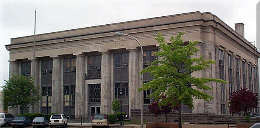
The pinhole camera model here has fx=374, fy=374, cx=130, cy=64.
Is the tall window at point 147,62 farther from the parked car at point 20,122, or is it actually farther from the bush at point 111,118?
the parked car at point 20,122

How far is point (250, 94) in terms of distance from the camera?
45.0 meters

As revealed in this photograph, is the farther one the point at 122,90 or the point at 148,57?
the point at 122,90

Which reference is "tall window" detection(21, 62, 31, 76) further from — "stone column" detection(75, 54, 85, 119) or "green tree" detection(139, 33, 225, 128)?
"green tree" detection(139, 33, 225, 128)

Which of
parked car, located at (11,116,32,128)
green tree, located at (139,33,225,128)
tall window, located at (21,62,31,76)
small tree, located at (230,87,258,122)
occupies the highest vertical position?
tall window, located at (21,62,31,76)

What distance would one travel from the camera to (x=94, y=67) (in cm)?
6594

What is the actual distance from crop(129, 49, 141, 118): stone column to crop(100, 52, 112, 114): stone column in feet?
14.9

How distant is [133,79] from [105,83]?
18.4 feet

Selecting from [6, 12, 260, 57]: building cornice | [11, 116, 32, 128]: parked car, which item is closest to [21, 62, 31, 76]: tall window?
[6, 12, 260, 57]: building cornice

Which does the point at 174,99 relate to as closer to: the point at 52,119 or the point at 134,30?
the point at 52,119

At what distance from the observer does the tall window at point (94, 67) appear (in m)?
65.2

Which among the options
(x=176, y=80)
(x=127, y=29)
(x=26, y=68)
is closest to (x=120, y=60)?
(x=127, y=29)

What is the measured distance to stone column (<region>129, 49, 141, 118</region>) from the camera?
195ft

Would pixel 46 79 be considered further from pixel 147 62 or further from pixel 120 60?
pixel 147 62

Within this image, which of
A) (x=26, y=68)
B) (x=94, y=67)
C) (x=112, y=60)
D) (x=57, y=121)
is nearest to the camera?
(x=57, y=121)
